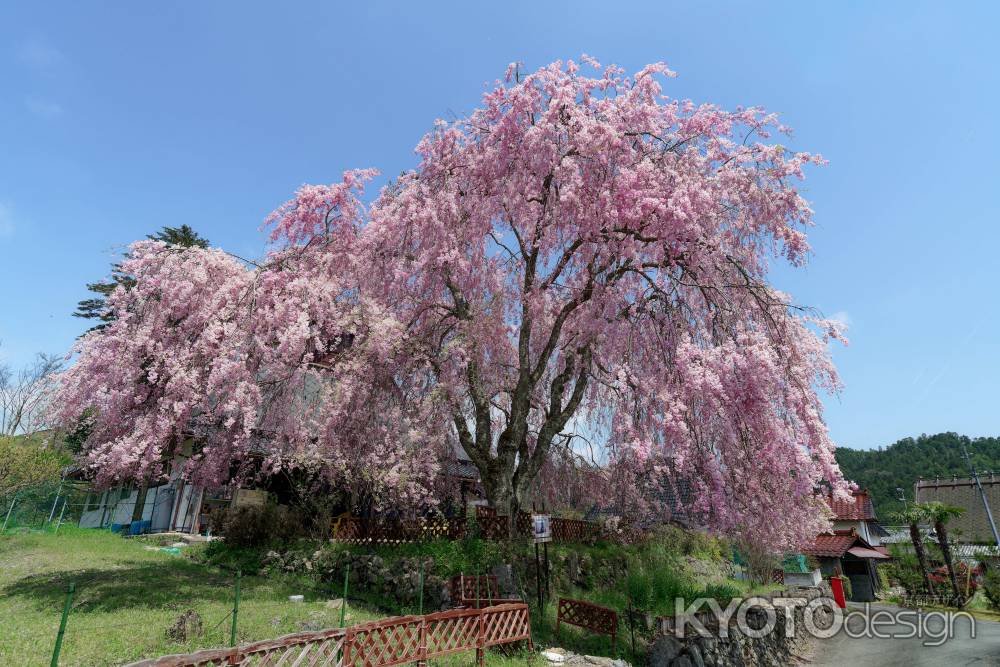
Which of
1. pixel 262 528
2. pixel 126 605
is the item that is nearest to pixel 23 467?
pixel 262 528

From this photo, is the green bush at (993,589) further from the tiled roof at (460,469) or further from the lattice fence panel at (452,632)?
the lattice fence panel at (452,632)

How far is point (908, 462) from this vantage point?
273 ft

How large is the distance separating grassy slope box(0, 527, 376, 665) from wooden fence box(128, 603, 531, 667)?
2.14m

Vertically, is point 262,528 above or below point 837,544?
above

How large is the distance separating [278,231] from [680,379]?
1261 centimetres

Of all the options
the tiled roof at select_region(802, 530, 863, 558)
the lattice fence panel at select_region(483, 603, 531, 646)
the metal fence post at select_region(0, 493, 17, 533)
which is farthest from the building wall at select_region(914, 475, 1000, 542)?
the metal fence post at select_region(0, 493, 17, 533)

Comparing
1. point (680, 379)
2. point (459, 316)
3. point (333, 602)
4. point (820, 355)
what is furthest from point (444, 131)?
point (333, 602)

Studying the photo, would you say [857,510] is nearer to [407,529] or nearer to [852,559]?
[852,559]

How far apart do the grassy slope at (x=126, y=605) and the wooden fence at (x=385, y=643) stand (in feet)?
7.02

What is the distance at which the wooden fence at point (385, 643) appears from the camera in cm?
684

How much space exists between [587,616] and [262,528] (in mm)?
12076

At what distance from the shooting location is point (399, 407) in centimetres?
1675

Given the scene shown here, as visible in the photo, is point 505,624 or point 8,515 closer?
point 505,624

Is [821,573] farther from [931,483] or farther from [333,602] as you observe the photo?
[333,602]
